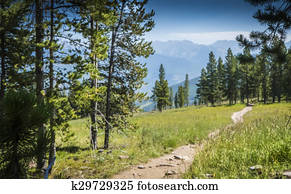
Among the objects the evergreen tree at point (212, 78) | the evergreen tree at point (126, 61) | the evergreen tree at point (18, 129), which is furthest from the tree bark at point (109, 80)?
the evergreen tree at point (212, 78)

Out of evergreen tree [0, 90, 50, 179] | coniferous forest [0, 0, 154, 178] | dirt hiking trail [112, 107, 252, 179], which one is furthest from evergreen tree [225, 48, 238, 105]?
evergreen tree [0, 90, 50, 179]

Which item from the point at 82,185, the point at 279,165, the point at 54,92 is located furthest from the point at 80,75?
the point at 279,165

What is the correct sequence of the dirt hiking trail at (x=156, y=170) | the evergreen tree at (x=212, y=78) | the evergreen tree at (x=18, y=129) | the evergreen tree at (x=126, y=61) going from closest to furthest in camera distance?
1. the evergreen tree at (x=18, y=129)
2. the dirt hiking trail at (x=156, y=170)
3. the evergreen tree at (x=126, y=61)
4. the evergreen tree at (x=212, y=78)

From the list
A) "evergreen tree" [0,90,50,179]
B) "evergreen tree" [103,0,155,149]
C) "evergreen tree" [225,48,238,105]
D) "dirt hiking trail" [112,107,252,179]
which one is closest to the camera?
"evergreen tree" [0,90,50,179]

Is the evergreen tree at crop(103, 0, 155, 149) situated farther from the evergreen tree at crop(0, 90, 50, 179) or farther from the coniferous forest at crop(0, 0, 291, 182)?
the evergreen tree at crop(0, 90, 50, 179)

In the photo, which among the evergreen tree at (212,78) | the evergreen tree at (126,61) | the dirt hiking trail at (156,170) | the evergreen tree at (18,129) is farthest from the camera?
the evergreen tree at (212,78)

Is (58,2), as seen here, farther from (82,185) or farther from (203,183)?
(203,183)

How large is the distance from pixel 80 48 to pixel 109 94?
4.02 metres

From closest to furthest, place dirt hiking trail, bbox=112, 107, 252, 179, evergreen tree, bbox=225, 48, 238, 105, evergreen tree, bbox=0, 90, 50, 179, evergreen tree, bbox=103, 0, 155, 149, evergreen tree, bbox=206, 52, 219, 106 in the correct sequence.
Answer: evergreen tree, bbox=0, 90, 50, 179
dirt hiking trail, bbox=112, 107, 252, 179
evergreen tree, bbox=103, 0, 155, 149
evergreen tree, bbox=206, 52, 219, 106
evergreen tree, bbox=225, 48, 238, 105

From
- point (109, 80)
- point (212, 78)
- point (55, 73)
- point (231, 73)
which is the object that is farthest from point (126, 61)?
point (231, 73)

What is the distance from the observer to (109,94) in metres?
8.55

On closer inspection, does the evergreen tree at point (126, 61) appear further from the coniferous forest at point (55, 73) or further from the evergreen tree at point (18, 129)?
the evergreen tree at point (18, 129)

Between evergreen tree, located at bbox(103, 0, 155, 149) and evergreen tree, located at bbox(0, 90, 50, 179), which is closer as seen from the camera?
evergreen tree, located at bbox(0, 90, 50, 179)

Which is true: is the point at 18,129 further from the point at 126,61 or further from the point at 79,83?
the point at 126,61
